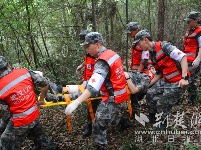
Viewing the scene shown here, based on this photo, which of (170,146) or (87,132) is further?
(87,132)

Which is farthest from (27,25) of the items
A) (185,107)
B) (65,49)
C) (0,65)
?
(185,107)

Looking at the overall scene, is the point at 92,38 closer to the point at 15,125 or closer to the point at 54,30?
the point at 15,125

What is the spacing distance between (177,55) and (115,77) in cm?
116

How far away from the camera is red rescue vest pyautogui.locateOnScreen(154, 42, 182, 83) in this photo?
4316 millimetres

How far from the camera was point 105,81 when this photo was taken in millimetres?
3855

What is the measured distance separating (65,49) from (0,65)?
445cm

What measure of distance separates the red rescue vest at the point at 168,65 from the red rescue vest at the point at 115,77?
88cm

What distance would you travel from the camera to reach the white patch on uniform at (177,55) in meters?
4.03

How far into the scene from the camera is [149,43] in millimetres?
4340

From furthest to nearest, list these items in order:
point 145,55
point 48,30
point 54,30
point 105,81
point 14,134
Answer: point 54,30 < point 48,30 < point 145,55 < point 14,134 < point 105,81

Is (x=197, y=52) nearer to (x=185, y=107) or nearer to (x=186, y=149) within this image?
(x=185, y=107)

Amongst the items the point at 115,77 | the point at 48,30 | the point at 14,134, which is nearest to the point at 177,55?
the point at 115,77

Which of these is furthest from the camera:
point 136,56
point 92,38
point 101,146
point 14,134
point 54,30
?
point 54,30

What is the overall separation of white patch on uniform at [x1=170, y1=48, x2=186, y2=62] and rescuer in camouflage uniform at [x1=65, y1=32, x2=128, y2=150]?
37.2 inches
